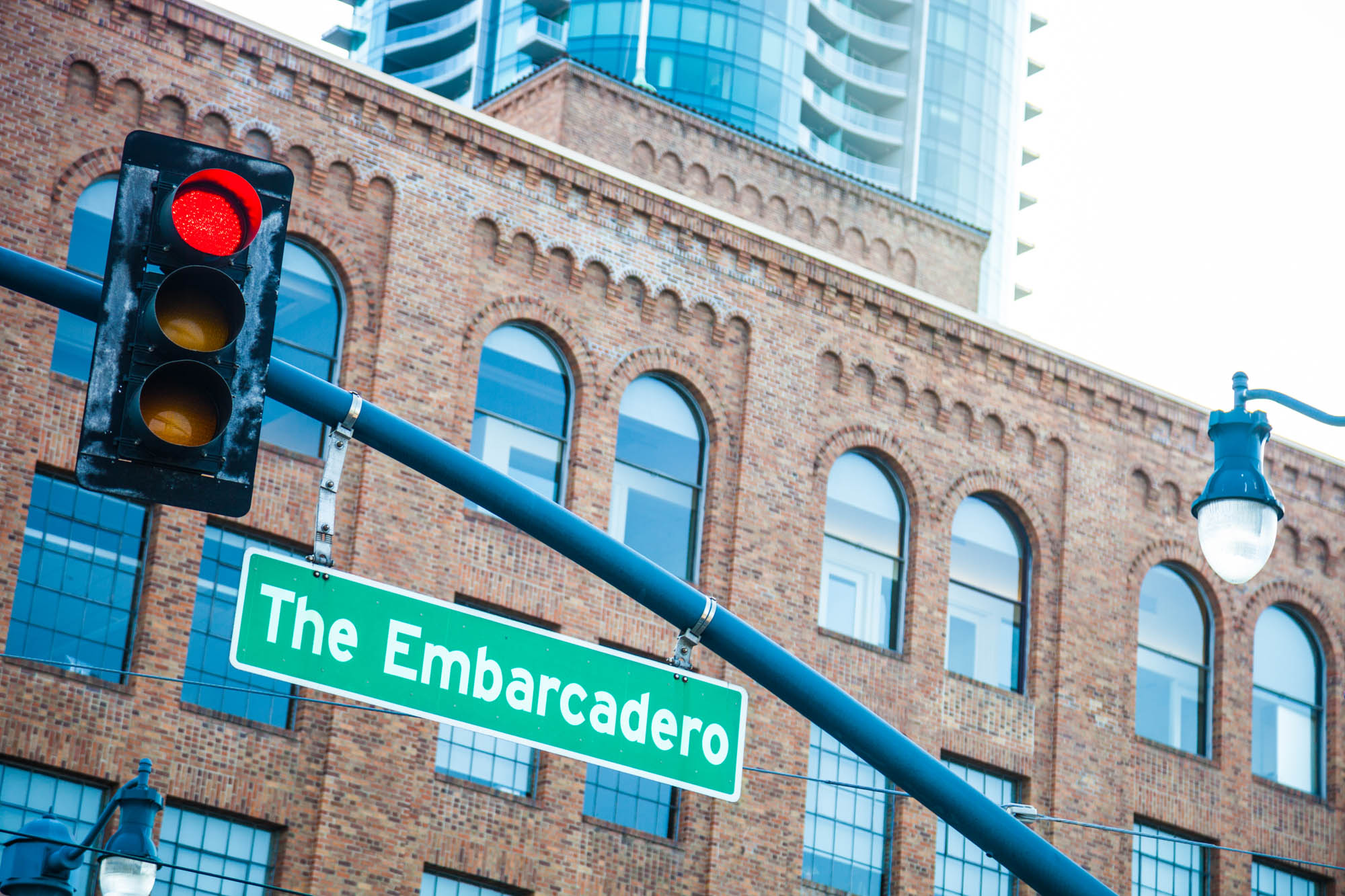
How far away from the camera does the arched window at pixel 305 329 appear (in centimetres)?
2289

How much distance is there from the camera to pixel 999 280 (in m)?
94.2

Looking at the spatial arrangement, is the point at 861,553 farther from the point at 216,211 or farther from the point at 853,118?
the point at 853,118

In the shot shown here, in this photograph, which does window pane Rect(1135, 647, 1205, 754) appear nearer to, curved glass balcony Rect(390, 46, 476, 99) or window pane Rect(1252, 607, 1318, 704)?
window pane Rect(1252, 607, 1318, 704)

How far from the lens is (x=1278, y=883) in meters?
29.0

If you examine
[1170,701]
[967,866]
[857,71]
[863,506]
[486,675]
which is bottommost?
[486,675]

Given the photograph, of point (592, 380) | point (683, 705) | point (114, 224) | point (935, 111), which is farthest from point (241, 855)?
point (935, 111)

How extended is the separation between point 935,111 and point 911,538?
208 feet

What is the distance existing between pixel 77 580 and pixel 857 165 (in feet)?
225

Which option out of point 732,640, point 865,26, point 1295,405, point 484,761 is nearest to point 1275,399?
point 1295,405

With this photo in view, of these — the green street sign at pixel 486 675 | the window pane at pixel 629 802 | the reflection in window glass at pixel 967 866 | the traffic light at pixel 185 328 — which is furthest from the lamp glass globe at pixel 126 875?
the reflection in window glass at pixel 967 866

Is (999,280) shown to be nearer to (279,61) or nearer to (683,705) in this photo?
(279,61)

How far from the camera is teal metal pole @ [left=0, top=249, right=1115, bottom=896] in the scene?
311 inches

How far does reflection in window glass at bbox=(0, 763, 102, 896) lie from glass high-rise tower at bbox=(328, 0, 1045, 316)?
5572 centimetres

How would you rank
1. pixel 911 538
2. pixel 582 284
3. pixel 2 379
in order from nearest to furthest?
1. pixel 2 379
2. pixel 582 284
3. pixel 911 538
